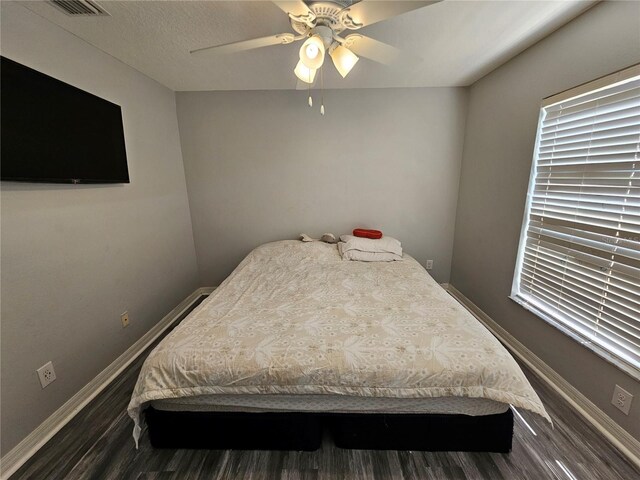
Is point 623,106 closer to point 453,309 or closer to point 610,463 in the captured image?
point 453,309

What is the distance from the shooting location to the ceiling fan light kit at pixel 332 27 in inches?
42.0

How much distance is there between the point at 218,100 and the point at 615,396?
388 centimetres

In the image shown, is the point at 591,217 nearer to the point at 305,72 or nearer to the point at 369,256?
the point at 369,256

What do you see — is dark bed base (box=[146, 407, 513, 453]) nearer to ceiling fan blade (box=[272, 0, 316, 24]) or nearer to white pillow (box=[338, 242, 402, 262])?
white pillow (box=[338, 242, 402, 262])

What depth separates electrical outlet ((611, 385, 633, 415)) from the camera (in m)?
1.31

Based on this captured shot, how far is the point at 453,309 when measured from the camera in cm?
159

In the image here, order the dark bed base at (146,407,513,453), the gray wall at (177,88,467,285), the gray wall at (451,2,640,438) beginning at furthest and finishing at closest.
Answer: the gray wall at (177,88,467,285), the gray wall at (451,2,640,438), the dark bed base at (146,407,513,453)

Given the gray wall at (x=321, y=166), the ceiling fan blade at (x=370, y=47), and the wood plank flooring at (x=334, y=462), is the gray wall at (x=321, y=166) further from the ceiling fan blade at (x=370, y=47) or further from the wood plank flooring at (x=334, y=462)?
the wood plank flooring at (x=334, y=462)

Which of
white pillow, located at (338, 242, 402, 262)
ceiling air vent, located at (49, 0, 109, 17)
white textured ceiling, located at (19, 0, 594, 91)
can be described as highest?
white textured ceiling, located at (19, 0, 594, 91)

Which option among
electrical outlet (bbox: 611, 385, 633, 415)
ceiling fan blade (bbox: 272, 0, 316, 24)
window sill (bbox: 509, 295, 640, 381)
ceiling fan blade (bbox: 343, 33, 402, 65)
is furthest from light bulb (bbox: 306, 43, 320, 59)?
electrical outlet (bbox: 611, 385, 633, 415)

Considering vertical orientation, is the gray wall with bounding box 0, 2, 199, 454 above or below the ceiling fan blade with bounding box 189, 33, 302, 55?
below

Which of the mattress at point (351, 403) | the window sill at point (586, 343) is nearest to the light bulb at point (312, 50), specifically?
the mattress at point (351, 403)

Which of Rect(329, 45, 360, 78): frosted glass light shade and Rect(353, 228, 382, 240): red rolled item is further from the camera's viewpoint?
Rect(353, 228, 382, 240): red rolled item

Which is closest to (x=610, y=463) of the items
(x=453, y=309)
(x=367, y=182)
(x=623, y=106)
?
(x=453, y=309)
